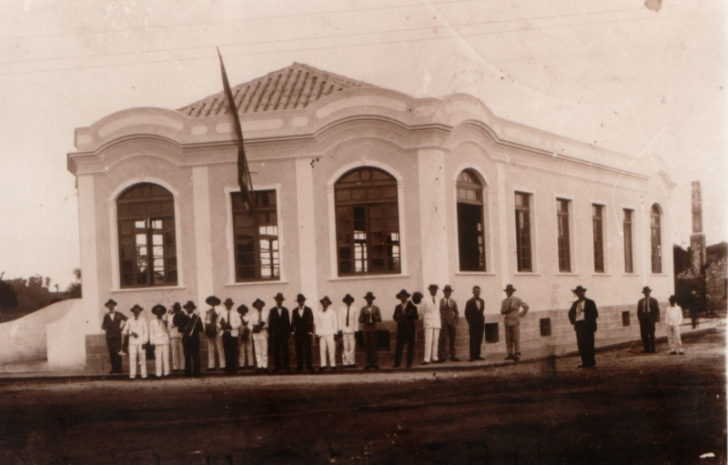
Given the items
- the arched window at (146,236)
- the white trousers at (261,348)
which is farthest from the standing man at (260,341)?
the arched window at (146,236)

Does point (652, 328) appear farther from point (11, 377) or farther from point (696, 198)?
point (11, 377)

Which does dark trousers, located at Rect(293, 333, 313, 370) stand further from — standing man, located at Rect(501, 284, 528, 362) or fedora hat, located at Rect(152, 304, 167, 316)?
standing man, located at Rect(501, 284, 528, 362)

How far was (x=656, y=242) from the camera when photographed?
2341cm

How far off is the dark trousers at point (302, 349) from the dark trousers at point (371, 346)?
3.65 feet

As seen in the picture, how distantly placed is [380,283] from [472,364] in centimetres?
281

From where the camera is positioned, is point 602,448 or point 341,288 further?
point 341,288

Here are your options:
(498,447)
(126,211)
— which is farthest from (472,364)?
(126,211)

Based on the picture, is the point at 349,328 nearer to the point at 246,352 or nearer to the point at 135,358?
the point at 246,352

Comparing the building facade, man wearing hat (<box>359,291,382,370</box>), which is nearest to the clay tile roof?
the building facade

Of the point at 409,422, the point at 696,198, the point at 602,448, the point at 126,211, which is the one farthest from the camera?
the point at 126,211

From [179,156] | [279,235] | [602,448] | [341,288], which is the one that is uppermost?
[179,156]

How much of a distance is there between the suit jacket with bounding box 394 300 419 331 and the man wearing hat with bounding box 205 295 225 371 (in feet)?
11.9

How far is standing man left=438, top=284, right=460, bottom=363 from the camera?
1700 cm

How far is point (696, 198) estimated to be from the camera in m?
12.8
